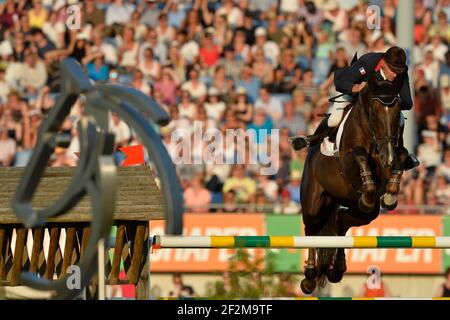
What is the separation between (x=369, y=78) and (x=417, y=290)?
181 inches

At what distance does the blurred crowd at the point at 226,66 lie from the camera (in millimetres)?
16562

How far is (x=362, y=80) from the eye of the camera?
11.8 meters

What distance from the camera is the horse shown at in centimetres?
1129

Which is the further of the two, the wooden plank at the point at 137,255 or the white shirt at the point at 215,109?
the white shirt at the point at 215,109

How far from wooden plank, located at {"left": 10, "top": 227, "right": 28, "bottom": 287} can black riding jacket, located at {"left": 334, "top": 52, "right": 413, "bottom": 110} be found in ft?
12.2

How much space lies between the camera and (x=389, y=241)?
10.1m

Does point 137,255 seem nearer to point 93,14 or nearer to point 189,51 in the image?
point 189,51

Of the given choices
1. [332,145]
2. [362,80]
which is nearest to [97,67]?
[332,145]

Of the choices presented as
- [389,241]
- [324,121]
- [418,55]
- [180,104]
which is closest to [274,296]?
[389,241]

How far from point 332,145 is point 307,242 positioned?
252cm

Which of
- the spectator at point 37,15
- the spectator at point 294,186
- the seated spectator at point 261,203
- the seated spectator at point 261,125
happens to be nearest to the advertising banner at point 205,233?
the seated spectator at point 261,203

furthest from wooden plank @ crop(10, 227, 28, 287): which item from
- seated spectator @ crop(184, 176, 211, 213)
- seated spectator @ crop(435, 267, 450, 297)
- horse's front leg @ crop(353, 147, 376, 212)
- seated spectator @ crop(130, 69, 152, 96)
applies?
seated spectator @ crop(130, 69, 152, 96)

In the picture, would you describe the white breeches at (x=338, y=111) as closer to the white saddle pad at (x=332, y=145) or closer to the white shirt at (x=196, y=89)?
the white saddle pad at (x=332, y=145)
